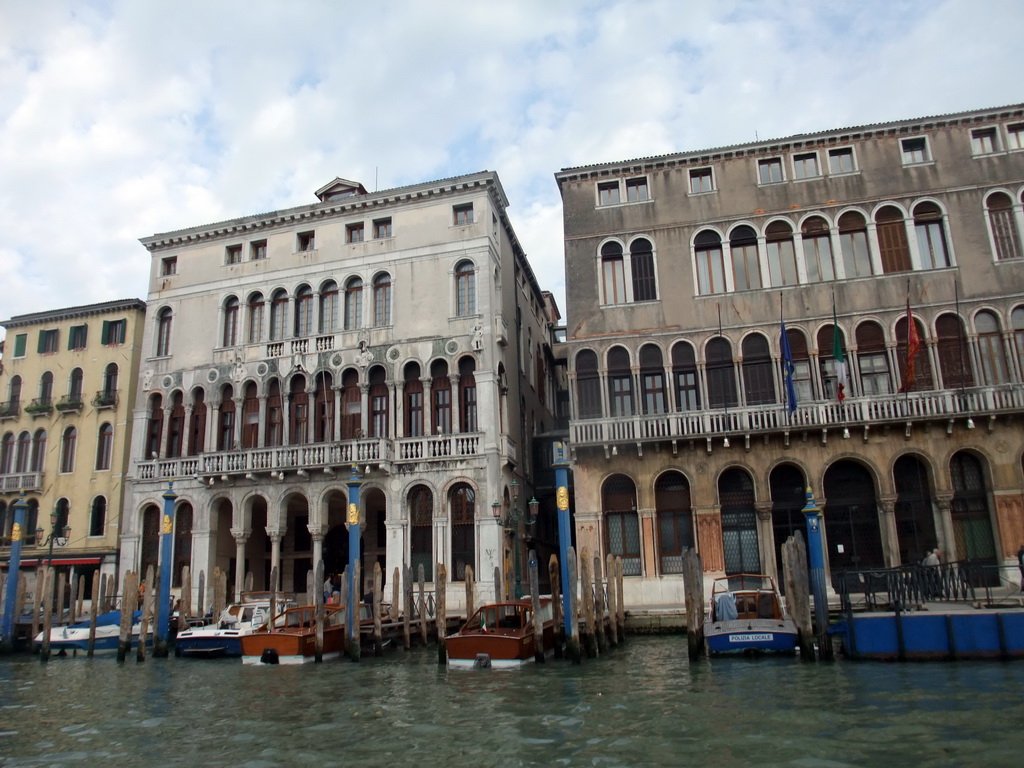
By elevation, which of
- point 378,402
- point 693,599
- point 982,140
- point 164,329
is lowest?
point 693,599

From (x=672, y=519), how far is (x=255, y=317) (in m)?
16.0

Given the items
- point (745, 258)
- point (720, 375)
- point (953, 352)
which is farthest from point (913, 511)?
point (745, 258)

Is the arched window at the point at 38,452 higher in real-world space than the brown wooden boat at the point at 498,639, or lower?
higher

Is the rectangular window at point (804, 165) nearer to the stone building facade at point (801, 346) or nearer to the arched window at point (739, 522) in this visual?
the stone building facade at point (801, 346)

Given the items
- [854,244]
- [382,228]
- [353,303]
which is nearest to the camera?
[854,244]

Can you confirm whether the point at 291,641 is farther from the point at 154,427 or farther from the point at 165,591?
the point at 154,427

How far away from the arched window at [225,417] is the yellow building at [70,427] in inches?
168

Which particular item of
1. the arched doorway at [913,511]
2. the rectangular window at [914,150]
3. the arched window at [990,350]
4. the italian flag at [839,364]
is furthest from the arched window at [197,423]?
the arched window at [990,350]

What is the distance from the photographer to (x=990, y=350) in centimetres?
2280

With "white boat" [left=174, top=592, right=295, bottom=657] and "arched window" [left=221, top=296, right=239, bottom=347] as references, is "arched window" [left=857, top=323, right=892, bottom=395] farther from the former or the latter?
"arched window" [left=221, top=296, right=239, bottom=347]

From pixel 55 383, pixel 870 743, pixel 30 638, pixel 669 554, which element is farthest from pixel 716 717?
pixel 55 383

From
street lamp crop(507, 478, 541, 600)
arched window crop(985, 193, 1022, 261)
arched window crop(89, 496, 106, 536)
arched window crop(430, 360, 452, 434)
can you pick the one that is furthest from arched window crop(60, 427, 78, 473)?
arched window crop(985, 193, 1022, 261)

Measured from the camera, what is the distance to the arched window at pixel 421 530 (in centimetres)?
2548

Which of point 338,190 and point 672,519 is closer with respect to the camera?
point 672,519
